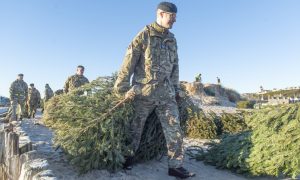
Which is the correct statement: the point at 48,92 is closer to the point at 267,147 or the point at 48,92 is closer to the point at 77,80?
the point at 77,80

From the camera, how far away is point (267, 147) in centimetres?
579

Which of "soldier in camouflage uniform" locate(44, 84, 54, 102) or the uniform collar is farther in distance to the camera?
"soldier in camouflage uniform" locate(44, 84, 54, 102)

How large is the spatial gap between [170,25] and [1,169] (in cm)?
444

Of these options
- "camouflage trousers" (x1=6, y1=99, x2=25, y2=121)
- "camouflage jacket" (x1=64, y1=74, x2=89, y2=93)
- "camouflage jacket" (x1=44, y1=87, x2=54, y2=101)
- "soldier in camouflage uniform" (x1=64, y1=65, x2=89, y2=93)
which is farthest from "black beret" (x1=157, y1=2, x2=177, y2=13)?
"camouflage jacket" (x1=44, y1=87, x2=54, y2=101)

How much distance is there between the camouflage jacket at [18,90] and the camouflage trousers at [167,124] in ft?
38.7

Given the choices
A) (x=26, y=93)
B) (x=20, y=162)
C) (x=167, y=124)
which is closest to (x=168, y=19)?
(x=167, y=124)

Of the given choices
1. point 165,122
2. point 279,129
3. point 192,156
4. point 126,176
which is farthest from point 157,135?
point 279,129

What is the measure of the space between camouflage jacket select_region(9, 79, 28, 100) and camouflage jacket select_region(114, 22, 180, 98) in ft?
38.5

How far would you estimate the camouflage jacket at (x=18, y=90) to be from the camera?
16469 millimetres

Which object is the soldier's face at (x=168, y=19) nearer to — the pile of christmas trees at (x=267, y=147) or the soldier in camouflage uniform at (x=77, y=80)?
the pile of christmas trees at (x=267, y=147)

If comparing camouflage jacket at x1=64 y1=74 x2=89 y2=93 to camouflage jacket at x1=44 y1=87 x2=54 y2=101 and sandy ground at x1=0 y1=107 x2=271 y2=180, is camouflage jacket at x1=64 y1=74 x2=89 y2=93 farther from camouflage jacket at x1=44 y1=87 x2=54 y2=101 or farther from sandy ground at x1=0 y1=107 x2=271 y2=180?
camouflage jacket at x1=44 y1=87 x2=54 y2=101

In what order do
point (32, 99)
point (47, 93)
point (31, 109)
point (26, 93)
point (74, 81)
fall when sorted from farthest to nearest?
1. point (47, 93)
2. point (31, 109)
3. point (32, 99)
4. point (26, 93)
5. point (74, 81)

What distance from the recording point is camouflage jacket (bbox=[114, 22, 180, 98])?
5.72 meters

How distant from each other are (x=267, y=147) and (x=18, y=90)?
41.6ft
